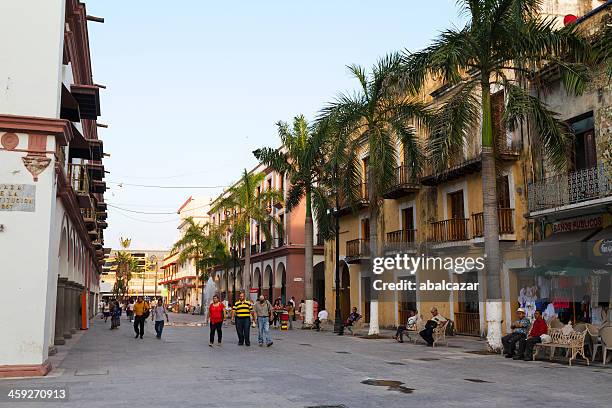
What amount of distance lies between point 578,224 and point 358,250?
46.5 feet

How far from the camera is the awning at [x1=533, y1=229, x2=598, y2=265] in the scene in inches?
700

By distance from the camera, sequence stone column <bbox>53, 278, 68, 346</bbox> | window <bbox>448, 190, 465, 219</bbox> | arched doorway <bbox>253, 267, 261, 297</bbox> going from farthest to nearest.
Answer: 1. arched doorway <bbox>253, 267, 261, 297</bbox>
2. window <bbox>448, 190, 465, 219</bbox>
3. stone column <bbox>53, 278, 68, 346</bbox>

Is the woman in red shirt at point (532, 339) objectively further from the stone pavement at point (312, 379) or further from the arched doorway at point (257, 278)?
the arched doorway at point (257, 278)

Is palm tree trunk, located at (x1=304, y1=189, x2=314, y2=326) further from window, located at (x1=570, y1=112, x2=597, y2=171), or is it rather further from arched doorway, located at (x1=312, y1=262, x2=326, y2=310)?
window, located at (x1=570, y1=112, x2=597, y2=171)

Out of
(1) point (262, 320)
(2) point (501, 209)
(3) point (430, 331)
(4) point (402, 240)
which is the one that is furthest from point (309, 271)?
(3) point (430, 331)

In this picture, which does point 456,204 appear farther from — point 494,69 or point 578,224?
point 494,69

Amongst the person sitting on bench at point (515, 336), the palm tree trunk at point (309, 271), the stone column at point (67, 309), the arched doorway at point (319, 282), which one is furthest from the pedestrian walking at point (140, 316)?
the arched doorway at point (319, 282)

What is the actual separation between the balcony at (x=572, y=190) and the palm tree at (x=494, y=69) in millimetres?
1009

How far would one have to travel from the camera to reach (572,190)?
59.4ft

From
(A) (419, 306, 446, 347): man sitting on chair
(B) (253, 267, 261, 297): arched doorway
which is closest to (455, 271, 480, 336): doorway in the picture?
(A) (419, 306, 446, 347): man sitting on chair

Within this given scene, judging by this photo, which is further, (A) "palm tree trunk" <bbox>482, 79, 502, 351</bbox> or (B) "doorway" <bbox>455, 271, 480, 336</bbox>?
(B) "doorway" <bbox>455, 271, 480, 336</bbox>

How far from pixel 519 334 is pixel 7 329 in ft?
37.8

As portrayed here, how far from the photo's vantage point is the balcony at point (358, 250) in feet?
102

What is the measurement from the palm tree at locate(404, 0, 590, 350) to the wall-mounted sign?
34.7 feet
